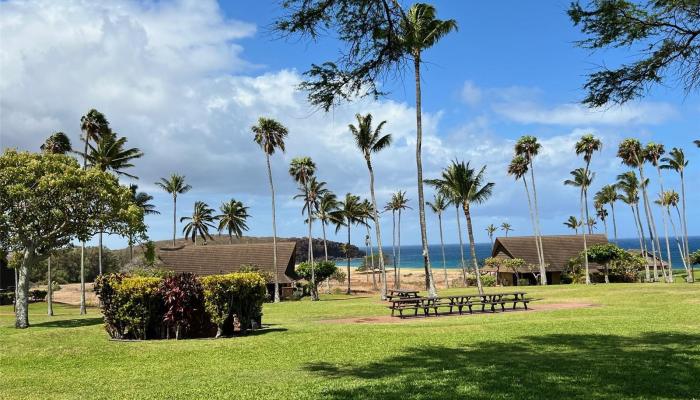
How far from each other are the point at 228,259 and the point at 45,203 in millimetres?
32333

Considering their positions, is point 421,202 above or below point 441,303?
above

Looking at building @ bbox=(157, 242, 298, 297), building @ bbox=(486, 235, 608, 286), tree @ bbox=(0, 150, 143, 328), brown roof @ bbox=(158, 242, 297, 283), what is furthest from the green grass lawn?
building @ bbox=(486, 235, 608, 286)

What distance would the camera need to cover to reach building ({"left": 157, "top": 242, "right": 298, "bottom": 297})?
53844 millimetres

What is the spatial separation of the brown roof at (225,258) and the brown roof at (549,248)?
86.1ft

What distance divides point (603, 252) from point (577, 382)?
50.8 m

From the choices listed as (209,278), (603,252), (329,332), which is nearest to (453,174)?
(329,332)

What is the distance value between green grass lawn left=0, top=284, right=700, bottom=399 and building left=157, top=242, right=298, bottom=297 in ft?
115

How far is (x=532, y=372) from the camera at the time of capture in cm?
922

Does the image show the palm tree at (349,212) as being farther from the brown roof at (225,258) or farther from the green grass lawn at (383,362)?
the green grass lawn at (383,362)

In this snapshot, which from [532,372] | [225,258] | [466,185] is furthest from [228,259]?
[532,372]

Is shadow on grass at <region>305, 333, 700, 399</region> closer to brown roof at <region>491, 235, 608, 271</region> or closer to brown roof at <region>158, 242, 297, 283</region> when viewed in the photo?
brown roof at <region>158, 242, 297, 283</region>

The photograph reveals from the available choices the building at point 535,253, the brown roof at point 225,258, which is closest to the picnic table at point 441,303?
the brown roof at point 225,258

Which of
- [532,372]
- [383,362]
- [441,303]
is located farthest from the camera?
[441,303]

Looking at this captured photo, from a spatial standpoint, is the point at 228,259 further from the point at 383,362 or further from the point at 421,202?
the point at 383,362
